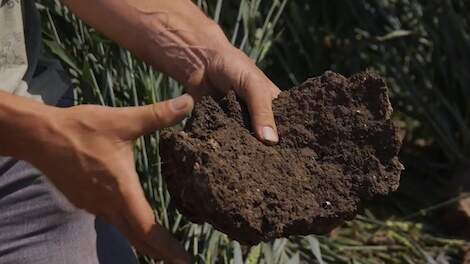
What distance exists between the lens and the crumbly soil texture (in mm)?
1583

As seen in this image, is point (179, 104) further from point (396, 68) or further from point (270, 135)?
point (396, 68)

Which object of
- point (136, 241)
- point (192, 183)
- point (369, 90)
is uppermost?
point (369, 90)

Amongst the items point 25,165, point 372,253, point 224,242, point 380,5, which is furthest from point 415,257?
point 25,165

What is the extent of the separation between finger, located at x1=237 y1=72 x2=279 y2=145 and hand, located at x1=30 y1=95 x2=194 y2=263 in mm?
155

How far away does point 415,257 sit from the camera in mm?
2600

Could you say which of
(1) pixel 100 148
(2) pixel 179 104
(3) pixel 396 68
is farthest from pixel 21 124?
(3) pixel 396 68

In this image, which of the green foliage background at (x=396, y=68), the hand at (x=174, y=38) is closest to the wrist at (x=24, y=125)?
the hand at (x=174, y=38)

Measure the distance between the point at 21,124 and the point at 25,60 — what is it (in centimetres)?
36

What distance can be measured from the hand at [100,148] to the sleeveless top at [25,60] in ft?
0.95

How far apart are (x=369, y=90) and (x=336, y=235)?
1.06 metres

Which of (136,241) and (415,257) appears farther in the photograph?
(415,257)

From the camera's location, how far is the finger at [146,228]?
1.55 m

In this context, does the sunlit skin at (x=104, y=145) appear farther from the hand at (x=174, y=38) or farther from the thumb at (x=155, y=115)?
the hand at (x=174, y=38)

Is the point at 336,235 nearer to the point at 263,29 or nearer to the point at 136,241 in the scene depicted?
the point at 263,29
